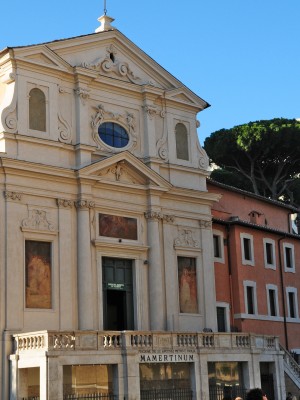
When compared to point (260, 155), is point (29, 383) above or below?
below

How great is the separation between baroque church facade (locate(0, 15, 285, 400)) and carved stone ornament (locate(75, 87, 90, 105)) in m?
0.06

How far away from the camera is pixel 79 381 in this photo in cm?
2480

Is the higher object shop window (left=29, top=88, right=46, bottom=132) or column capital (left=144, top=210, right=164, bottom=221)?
shop window (left=29, top=88, right=46, bottom=132)

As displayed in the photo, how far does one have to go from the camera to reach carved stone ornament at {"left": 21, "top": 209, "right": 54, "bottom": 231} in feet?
90.8

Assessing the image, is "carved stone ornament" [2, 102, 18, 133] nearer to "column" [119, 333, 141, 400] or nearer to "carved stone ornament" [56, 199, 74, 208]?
"carved stone ornament" [56, 199, 74, 208]

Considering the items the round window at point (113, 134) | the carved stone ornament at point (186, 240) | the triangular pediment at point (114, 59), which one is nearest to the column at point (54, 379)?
the carved stone ornament at point (186, 240)

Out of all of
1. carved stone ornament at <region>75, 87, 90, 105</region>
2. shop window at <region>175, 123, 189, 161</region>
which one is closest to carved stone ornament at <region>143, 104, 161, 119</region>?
shop window at <region>175, 123, 189, 161</region>

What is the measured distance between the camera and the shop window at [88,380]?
24486 mm

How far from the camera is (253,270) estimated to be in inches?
Answer: 1453

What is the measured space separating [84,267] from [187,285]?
564cm

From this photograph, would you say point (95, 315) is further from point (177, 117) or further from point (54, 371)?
point (177, 117)

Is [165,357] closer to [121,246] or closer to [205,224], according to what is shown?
[121,246]

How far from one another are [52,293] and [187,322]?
21.9 ft

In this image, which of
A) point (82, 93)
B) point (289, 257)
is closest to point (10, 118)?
point (82, 93)
